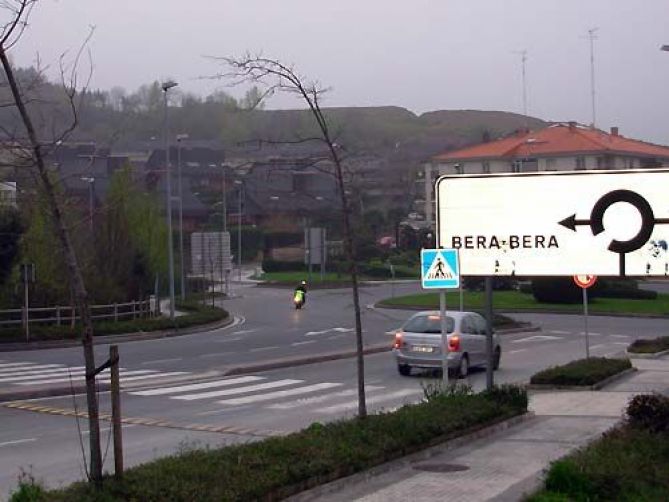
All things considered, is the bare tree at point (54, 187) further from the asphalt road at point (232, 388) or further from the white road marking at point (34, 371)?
the white road marking at point (34, 371)

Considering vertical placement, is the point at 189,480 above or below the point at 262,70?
below

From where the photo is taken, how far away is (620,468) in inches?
436

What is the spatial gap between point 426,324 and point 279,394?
17.3 ft

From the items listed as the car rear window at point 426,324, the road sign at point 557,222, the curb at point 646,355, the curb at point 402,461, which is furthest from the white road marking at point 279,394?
the curb at point 646,355

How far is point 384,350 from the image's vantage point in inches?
1422

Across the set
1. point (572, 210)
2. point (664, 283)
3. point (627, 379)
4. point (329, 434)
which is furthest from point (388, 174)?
point (664, 283)

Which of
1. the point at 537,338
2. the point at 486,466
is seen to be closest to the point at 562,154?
the point at 486,466

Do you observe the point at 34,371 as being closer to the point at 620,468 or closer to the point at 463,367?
the point at 463,367

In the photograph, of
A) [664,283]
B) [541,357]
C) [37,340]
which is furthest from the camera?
[664,283]

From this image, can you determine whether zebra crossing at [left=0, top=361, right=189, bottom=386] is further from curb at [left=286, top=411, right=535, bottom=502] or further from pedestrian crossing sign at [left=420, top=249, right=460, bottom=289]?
pedestrian crossing sign at [left=420, top=249, right=460, bottom=289]

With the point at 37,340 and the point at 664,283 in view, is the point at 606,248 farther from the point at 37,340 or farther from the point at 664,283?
the point at 664,283

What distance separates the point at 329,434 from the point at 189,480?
313cm

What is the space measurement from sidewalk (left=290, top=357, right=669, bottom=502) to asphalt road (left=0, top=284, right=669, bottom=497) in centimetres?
284

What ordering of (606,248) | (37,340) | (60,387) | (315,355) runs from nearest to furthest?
(606,248)
(60,387)
(315,355)
(37,340)
